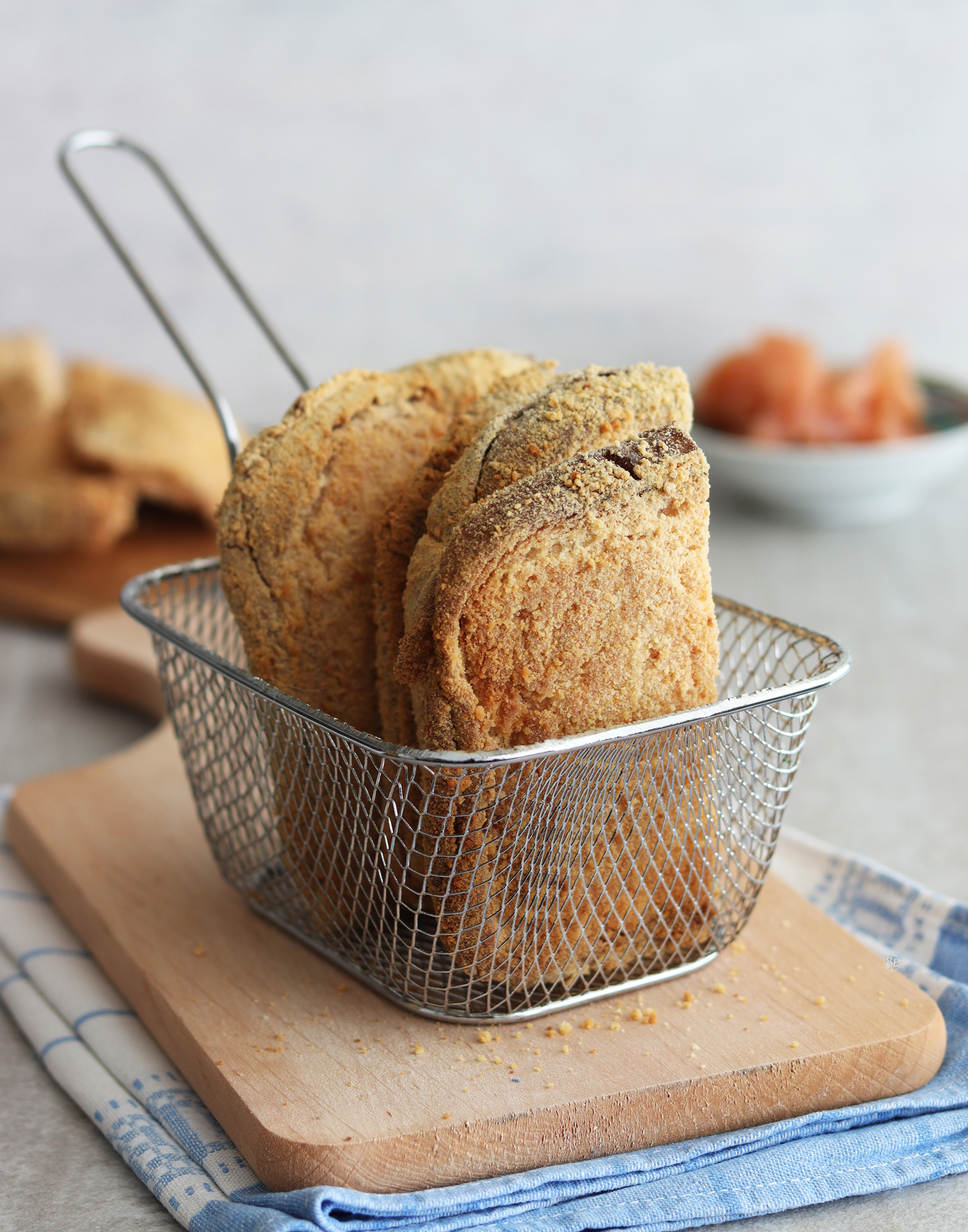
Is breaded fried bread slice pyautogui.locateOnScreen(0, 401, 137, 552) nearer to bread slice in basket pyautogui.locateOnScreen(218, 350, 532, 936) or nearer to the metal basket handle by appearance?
the metal basket handle

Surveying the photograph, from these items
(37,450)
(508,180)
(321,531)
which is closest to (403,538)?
(321,531)

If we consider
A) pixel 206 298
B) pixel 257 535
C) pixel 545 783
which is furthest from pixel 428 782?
pixel 206 298

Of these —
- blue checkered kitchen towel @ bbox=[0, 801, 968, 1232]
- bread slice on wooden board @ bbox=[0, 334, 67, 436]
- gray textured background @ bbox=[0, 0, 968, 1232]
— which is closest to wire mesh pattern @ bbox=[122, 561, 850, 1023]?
blue checkered kitchen towel @ bbox=[0, 801, 968, 1232]

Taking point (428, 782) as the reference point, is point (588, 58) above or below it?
above

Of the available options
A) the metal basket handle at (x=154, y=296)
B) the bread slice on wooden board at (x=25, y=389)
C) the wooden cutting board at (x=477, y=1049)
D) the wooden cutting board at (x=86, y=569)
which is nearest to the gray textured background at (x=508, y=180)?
the bread slice on wooden board at (x=25, y=389)

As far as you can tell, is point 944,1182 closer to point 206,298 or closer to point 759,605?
point 759,605

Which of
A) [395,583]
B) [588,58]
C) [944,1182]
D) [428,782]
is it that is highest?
[588,58]
